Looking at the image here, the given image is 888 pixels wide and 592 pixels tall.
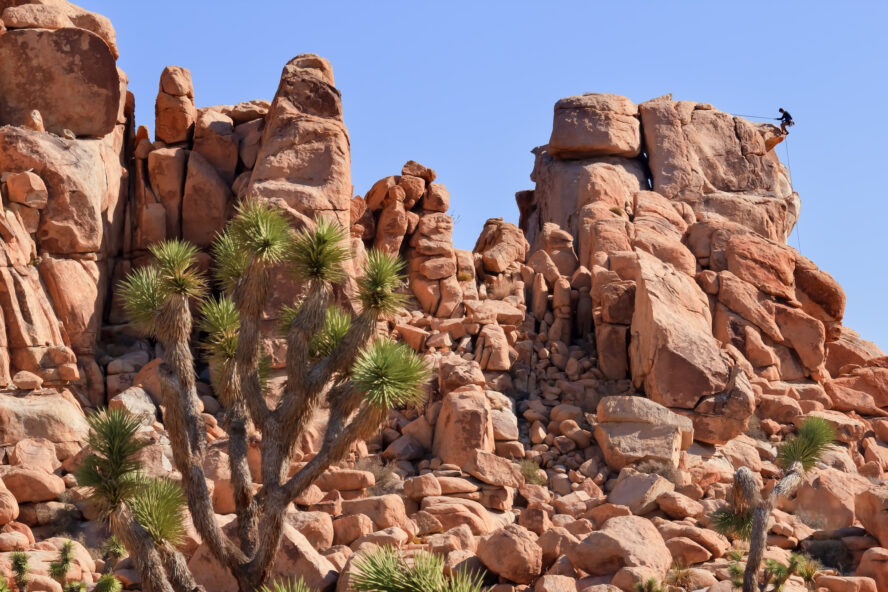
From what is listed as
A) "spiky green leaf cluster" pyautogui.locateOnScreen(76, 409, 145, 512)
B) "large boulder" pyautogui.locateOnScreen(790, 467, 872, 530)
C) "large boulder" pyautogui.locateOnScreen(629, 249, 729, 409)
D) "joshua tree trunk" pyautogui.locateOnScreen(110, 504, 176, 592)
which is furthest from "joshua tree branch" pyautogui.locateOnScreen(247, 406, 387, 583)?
"large boulder" pyautogui.locateOnScreen(629, 249, 729, 409)

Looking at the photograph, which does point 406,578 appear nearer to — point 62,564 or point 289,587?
point 289,587

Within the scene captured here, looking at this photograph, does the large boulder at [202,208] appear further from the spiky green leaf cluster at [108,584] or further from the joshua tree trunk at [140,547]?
the joshua tree trunk at [140,547]

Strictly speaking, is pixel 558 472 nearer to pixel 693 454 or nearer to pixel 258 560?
pixel 693 454

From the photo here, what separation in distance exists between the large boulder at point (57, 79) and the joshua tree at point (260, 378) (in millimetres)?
9435

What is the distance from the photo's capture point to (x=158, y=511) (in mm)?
12258

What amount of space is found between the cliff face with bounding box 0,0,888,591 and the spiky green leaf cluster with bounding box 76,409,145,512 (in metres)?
2.37

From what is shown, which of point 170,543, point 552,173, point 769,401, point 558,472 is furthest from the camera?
point 552,173

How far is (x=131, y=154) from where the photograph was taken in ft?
77.7

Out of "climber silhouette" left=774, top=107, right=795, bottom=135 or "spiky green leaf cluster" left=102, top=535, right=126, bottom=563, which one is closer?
"spiky green leaf cluster" left=102, top=535, right=126, bottom=563

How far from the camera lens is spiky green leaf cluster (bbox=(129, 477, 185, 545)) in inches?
481

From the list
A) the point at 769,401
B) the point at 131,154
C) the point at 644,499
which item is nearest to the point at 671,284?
the point at 769,401

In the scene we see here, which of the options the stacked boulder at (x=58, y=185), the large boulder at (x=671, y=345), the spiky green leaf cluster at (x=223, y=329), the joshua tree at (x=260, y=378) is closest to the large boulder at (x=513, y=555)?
the joshua tree at (x=260, y=378)

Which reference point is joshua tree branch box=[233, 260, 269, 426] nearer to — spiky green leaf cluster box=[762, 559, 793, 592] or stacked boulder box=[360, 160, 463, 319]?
spiky green leaf cluster box=[762, 559, 793, 592]

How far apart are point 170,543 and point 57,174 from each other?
10407 millimetres
